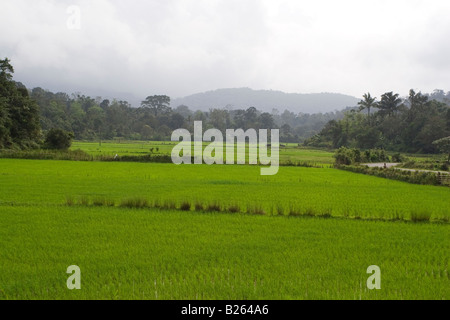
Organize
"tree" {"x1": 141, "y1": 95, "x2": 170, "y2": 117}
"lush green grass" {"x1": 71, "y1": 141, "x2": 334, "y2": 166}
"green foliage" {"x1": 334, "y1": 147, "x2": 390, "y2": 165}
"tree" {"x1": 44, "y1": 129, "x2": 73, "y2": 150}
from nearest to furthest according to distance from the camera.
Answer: "green foliage" {"x1": 334, "y1": 147, "x2": 390, "y2": 165}, "tree" {"x1": 44, "y1": 129, "x2": 73, "y2": 150}, "lush green grass" {"x1": 71, "y1": 141, "x2": 334, "y2": 166}, "tree" {"x1": 141, "y1": 95, "x2": 170, "y2": 117}

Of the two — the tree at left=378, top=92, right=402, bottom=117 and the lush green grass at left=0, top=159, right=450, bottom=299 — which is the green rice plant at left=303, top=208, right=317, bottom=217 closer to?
the lush green grass at left=0, top=159, right=450, bottom=299

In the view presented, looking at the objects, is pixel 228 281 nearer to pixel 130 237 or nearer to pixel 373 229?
pixel 130 237

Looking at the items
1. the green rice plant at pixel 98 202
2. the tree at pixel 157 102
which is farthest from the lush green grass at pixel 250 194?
the tree at pixel 157 102

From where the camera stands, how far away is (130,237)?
7.52m

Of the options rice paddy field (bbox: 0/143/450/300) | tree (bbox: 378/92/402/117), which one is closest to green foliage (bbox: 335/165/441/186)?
rice paddy field (bbox: 0/143/450/300)

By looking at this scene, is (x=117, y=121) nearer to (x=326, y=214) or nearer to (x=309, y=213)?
(x=309, y=213)

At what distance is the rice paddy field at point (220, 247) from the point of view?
5102mm

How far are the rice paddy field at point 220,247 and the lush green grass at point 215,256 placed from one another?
0.07 ft

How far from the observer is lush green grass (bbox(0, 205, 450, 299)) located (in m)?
5.04

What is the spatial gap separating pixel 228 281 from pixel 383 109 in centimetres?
5946

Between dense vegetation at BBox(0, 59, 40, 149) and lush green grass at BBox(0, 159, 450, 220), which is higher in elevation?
dense vegetation at BBox(0, 59, 40, 149)

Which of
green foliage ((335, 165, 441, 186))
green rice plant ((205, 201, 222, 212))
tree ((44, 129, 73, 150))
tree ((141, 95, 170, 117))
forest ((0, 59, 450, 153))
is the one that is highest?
tree ((141, 95, 170, 117))

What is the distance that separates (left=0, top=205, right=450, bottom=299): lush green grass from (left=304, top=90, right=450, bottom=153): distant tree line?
41116mm

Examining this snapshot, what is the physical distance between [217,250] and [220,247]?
233mm
